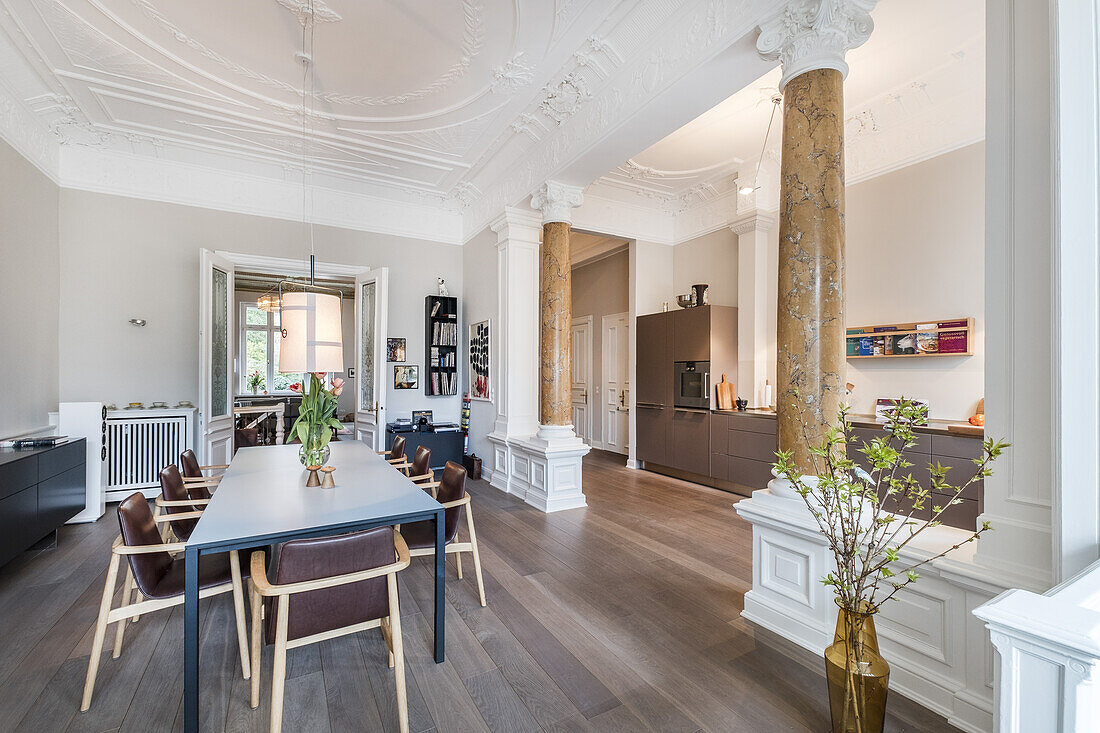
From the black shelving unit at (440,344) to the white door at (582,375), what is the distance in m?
2.71

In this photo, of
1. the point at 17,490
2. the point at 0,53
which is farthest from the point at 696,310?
the point at 0,53

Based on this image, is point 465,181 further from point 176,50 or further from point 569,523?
point 569,523

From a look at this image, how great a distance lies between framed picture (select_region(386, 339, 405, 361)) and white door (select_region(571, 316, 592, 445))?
133 inches

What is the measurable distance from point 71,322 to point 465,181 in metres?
4.48

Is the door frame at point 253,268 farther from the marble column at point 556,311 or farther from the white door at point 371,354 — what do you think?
the marble column at point 556,311

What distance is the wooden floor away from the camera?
196cm

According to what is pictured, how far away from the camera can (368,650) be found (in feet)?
8.04

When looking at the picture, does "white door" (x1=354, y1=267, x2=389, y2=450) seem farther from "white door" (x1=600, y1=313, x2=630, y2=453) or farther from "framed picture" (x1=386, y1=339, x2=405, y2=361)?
"white door" (x1=600, y1=313, x2=630, y2=453)

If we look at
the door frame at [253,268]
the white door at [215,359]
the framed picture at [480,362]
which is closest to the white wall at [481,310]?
the framed picture at [480,362]

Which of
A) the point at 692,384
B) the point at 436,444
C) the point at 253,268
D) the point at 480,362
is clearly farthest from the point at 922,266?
the point at 253,268

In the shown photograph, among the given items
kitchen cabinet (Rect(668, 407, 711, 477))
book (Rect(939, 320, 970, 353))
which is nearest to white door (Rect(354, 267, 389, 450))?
kitchen cabinet (Rect(668, 407, 711, 477))

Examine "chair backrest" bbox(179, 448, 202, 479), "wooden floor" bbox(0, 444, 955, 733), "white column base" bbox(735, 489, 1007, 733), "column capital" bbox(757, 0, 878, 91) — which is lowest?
"wooden floor" bbox(0, 444, 955, 733)

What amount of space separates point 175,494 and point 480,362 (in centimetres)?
398

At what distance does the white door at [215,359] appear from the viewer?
5.25 m
